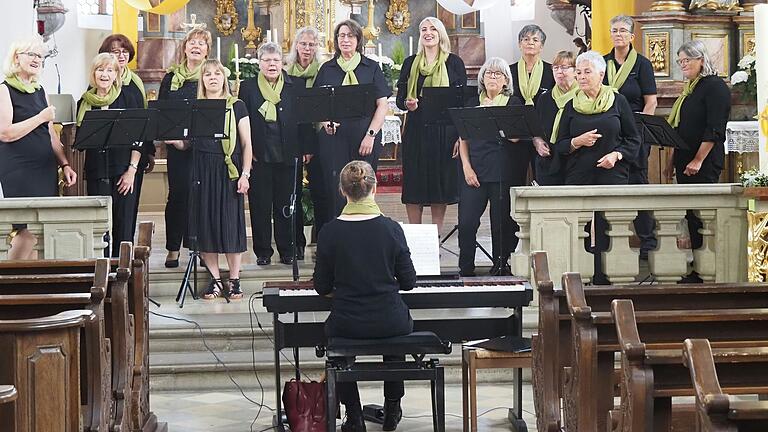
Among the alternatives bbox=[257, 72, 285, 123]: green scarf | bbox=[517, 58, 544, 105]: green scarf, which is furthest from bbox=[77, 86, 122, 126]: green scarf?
bbox=[517, 58, 544, 105]: green scarf

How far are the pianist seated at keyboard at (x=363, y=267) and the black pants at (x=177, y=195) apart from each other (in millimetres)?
3084

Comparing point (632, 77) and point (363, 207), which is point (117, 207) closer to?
point (363, 207)

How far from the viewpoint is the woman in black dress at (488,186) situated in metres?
8.93

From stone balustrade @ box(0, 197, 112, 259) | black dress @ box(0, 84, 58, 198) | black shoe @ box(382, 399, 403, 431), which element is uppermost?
black dress @ box(0, 84, 58, 198)

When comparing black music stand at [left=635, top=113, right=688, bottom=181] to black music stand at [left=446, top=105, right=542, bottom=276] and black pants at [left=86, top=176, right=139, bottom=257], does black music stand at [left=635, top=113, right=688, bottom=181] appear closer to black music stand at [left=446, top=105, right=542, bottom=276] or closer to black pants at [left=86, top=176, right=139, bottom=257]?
black music stand at [left=446, top=105, right=542, bottom=276]

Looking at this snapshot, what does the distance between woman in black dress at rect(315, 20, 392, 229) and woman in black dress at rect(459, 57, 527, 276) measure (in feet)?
2.01

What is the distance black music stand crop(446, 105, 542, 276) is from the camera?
826 centimetres

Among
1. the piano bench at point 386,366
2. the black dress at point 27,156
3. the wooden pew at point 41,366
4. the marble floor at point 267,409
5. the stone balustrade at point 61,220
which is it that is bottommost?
the marble floor at point 267,409

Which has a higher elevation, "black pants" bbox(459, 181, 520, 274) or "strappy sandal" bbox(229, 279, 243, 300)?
"black pants" bbox(459, 181, 520, 274)

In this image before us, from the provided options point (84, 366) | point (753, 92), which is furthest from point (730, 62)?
point (84, 366)

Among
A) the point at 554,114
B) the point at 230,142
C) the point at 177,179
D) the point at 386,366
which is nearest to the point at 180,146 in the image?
the point at 177,179

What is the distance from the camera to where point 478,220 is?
29.7 feet

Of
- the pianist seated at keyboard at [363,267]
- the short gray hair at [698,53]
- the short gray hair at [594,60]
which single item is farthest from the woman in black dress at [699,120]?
the pianist seated at keyboard at [363,267]

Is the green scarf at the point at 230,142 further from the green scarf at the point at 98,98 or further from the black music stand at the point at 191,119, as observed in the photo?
the green scarf at the point at 98,98
